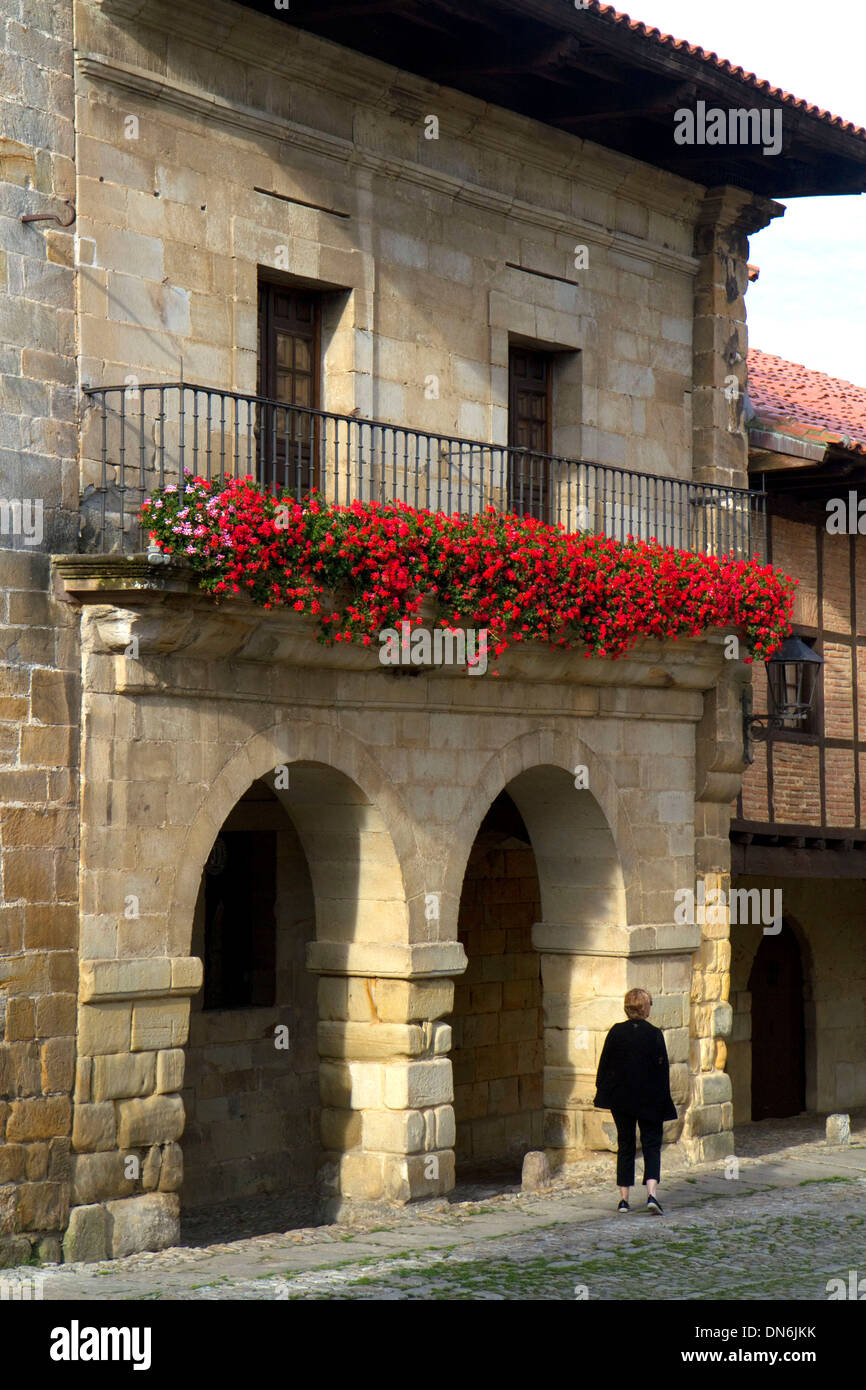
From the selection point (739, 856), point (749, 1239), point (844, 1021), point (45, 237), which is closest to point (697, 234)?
point (739, 856)

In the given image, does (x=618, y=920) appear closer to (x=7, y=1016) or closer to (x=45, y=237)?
(x=7, y=1016)

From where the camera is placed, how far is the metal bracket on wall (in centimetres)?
1119

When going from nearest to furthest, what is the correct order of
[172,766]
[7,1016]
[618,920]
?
[7,1016]
[172,766]
[618,920]

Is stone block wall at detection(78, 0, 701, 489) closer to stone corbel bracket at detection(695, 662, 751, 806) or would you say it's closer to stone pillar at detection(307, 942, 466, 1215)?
stone corbel bracket at detection(695, 662, 751, 806)

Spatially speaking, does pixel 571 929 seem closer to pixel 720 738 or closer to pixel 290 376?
pixel 720 738

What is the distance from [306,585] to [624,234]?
→ 514 cm

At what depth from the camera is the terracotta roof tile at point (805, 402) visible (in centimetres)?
1698

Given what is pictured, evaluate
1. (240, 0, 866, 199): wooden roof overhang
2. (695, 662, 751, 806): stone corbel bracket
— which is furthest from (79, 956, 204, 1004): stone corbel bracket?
(240, 0, 866, 199): wooden roof overhang

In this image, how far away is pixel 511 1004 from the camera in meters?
18.5

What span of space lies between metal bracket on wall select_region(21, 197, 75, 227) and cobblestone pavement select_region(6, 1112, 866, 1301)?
19.1 ft

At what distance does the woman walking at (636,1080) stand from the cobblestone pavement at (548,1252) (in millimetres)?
570

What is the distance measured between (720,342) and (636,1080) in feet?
21.3

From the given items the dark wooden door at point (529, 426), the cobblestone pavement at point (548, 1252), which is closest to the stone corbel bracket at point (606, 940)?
the cobblestone pavement at point (548, 1252)

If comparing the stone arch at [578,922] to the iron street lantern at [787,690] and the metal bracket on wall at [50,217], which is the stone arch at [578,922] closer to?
the iron street lantern at [787,690]
